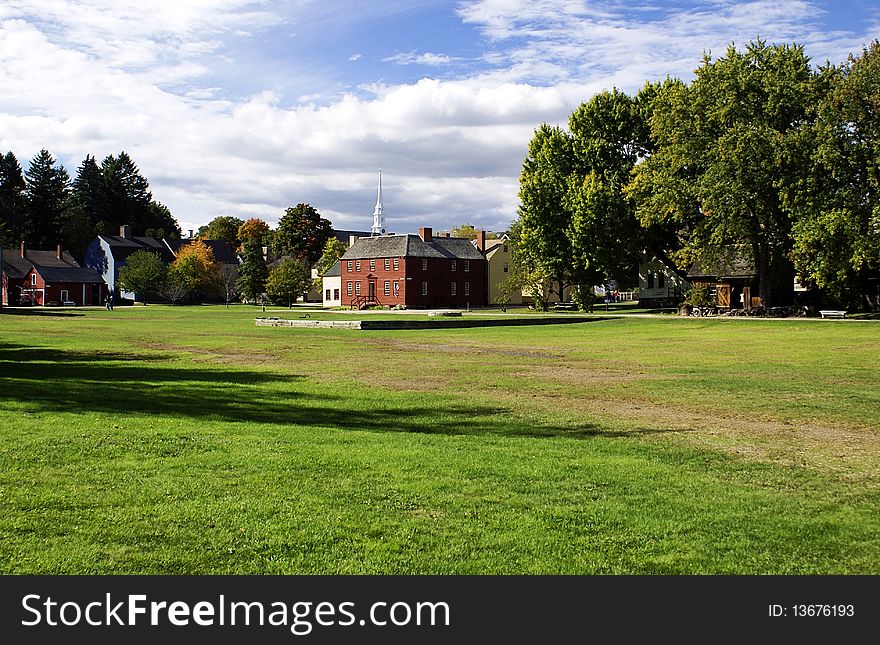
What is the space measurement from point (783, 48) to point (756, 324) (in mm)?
20268

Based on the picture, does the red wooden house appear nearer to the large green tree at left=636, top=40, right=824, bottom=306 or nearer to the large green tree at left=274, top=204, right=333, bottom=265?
the large green tree at left=274, top=204, right=333, bottom=265

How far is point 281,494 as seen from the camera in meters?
7.66

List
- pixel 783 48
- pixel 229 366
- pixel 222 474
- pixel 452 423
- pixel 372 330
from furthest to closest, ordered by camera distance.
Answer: pixel 783 48
pixel 372 330
pixel 229 366
pixel 452 423
pixel 222 474

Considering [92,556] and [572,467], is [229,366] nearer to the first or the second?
[572,467]

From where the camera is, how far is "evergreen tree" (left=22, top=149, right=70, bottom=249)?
12488 cm

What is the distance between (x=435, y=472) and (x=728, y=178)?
1881 inches

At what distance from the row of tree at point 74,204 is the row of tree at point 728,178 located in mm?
85021

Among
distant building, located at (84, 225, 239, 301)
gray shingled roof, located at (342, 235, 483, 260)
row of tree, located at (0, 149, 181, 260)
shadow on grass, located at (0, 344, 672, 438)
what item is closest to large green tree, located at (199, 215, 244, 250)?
row of tree, located at (0, 149, 181, 260)

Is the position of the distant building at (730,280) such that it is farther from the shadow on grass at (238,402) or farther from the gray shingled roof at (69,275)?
the gray shingled roof at (69,275)

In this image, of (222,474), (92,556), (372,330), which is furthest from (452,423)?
(372,330)

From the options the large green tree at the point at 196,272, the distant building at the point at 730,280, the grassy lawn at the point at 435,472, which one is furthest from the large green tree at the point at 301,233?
the grassy lawn at the point at 435,472

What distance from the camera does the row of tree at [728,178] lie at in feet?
154

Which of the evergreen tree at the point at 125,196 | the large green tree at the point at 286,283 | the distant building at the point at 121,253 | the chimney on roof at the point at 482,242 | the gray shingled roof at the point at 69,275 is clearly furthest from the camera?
the evergreen tree at the point at 125,196

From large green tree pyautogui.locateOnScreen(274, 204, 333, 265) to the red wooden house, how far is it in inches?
881
